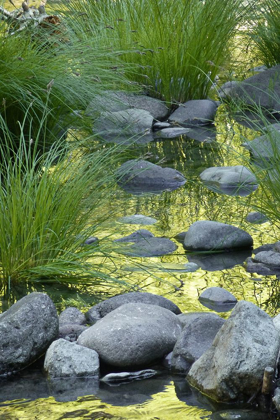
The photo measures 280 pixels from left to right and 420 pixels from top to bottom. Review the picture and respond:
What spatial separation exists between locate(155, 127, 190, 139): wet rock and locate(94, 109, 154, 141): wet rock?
125 mm

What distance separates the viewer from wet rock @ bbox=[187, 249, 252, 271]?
13.2 feet

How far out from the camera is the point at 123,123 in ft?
21.7

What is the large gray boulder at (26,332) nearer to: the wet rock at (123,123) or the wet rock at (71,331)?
the wet rock at (71,331)

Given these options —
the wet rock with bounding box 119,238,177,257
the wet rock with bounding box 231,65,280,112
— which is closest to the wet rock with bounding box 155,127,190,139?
the wet rock with bounding box 231,65,280,112

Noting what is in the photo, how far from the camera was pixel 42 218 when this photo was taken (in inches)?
145

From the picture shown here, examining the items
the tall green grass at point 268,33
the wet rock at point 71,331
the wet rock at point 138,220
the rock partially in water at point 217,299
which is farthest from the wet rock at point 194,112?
the wet rock at point 71,331

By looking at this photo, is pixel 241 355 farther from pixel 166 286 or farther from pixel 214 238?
pixel 214 238

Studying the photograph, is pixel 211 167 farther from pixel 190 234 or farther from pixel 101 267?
pixel 101 267

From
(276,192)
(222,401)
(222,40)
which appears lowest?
(222,401)

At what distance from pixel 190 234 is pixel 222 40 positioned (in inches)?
143

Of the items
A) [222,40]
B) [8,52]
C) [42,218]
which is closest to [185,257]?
[42,218]

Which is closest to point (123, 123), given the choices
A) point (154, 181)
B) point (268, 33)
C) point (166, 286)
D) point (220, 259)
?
point (154, 181)

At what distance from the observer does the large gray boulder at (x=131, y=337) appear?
2.93 metres

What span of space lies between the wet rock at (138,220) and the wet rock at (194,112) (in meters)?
2.70
